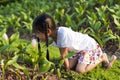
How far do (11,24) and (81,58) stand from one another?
2327mm

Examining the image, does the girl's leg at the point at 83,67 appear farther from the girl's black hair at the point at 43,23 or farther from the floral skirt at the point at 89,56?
the girl's black hair at the point at 43,23

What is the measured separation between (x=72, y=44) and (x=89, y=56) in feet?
1.06

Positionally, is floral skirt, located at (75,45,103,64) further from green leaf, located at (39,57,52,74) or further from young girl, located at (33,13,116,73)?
green leaf, located at (39,57,52,74)

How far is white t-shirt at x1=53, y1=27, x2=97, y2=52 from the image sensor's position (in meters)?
4.05

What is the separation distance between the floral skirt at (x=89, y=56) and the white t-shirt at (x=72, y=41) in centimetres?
5

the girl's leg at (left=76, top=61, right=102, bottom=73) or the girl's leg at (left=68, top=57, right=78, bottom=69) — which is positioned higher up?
the girl's leg at (left=68, top=57, right=78, bottom=69)

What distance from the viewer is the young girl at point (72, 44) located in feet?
12.8

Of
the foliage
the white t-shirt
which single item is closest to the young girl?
the white t-shirt

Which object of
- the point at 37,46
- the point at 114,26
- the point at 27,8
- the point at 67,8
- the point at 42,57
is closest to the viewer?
the point at 42,57

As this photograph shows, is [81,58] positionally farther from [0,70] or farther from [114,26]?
[114,26]

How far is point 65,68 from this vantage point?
4.30 m

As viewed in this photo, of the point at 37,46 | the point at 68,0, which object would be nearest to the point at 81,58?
the point at 37,46

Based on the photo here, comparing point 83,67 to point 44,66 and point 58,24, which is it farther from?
point 58,24

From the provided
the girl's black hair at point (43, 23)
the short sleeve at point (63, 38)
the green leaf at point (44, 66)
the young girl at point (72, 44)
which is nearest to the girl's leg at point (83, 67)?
the young girl at point (72, 44)
